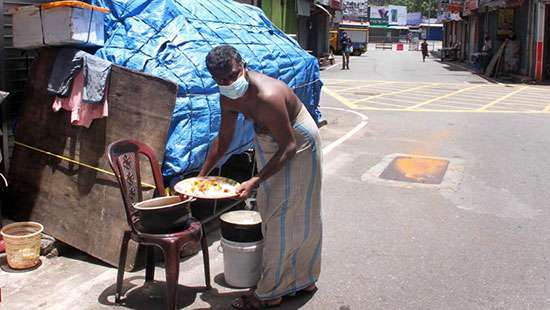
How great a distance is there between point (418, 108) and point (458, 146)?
18.4 ft

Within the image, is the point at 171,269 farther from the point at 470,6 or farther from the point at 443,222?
the point at 470,6

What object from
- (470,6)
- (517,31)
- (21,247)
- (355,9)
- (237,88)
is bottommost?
(21,247)

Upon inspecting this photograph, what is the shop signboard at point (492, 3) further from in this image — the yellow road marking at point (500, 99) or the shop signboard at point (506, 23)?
the yellow road marking at point (500, 99)

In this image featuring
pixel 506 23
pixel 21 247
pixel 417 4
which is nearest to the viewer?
pixel 21 247

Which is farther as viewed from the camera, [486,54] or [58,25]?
[486,54]

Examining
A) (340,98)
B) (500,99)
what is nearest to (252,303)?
(340,98)

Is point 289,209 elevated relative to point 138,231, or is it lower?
elevated

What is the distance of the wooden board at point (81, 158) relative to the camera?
497cm

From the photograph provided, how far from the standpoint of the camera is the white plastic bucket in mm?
4297

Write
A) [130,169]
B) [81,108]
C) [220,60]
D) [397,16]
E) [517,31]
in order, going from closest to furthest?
[220,60], [130,169], [81,108], [517,31], [397,16]

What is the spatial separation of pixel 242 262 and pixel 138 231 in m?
0.76

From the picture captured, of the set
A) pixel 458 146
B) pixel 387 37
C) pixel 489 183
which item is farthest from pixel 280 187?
pixel 387 37

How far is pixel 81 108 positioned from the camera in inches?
204

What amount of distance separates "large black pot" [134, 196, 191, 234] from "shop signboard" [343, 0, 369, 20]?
209 feet
